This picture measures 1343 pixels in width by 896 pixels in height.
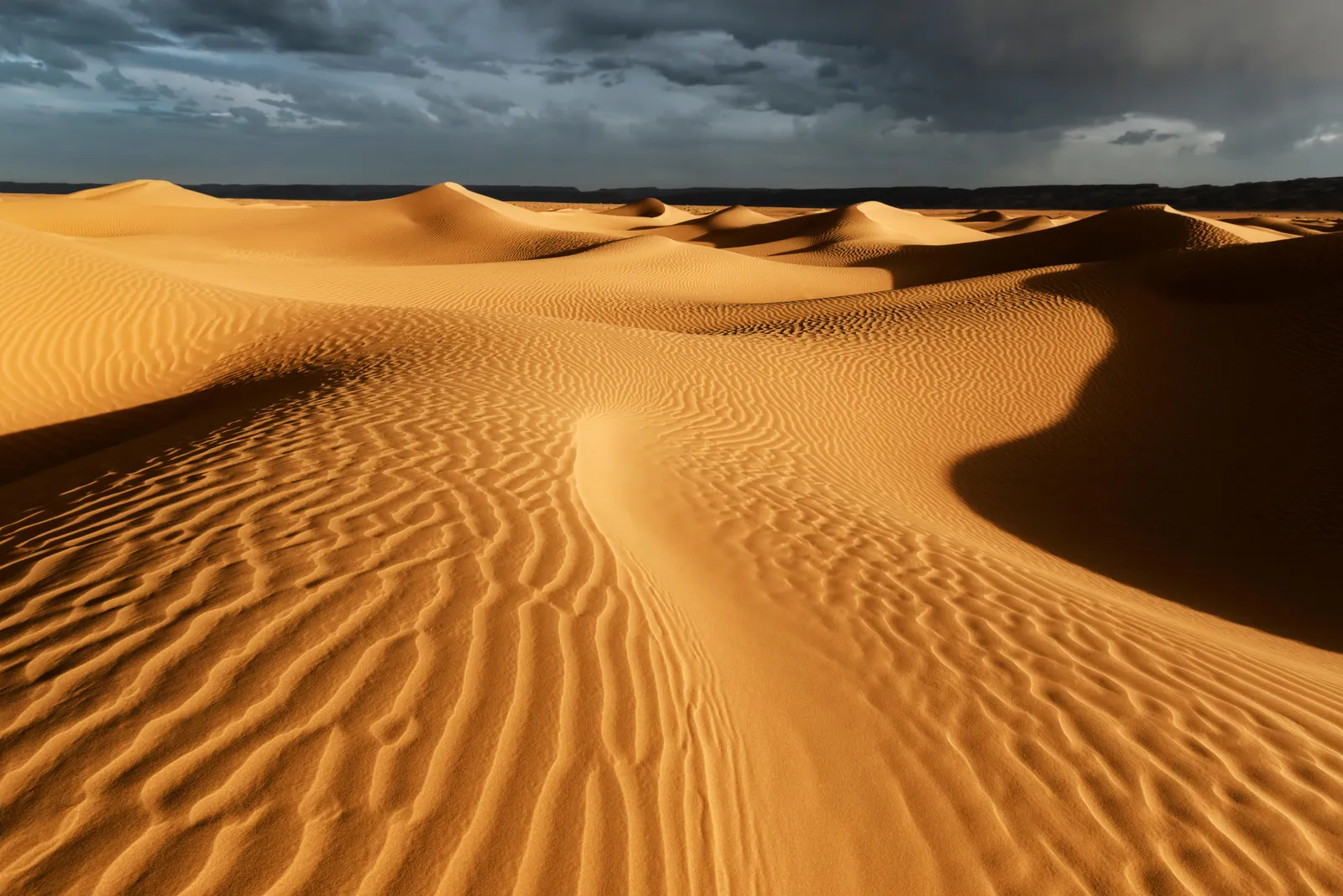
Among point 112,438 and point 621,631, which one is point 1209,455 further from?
point 112,438

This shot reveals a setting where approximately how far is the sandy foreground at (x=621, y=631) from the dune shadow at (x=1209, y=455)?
0.26 ft

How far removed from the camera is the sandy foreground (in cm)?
221

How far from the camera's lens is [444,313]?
11.9m

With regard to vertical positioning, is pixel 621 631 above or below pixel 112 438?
above

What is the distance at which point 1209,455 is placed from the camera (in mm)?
10016

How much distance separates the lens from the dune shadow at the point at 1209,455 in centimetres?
725

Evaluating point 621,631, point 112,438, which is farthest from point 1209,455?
point 112,438

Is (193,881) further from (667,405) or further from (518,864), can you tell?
(667,405)

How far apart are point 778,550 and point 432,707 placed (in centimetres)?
303

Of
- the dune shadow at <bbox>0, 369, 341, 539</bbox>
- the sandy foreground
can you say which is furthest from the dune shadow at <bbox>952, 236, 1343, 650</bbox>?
the dune shadow at <bbox>0, 369, 341, 539</bbox>

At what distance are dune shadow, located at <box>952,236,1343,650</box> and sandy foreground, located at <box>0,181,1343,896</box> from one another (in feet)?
0.26

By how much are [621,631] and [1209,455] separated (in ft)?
34.0

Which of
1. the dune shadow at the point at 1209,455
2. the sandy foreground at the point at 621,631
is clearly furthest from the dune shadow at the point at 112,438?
the dune shadow at the point at 1209,455

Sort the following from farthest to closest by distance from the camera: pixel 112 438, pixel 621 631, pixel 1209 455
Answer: pixel 1209 455 → pixel 112 438 → pixel 621 631
